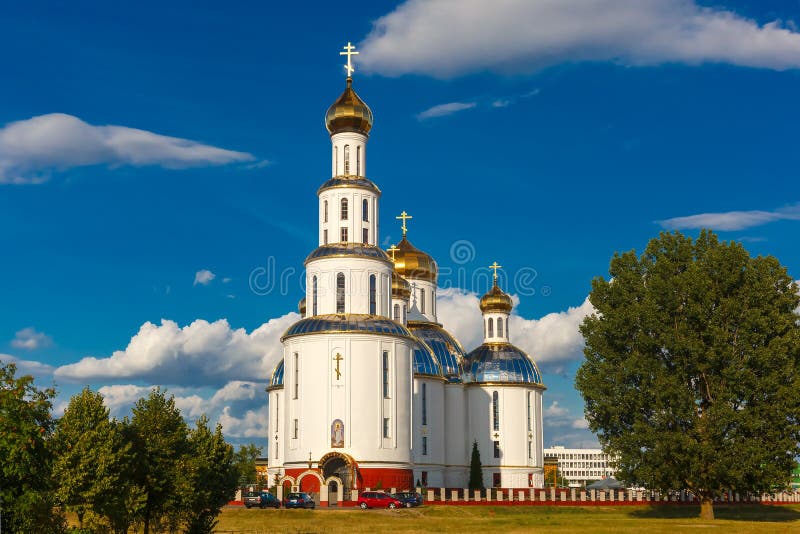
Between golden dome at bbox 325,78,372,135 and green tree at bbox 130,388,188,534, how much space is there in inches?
1387

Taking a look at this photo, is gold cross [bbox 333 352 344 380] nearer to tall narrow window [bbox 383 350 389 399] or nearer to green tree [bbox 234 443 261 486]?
tall narrow window [bbox 383 350 389 399]

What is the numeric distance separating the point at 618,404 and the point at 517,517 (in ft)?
26.3

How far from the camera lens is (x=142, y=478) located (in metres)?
30.4

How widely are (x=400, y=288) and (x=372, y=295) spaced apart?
44.6 ft

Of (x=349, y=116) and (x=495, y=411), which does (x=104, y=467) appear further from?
(x=495, y=411)

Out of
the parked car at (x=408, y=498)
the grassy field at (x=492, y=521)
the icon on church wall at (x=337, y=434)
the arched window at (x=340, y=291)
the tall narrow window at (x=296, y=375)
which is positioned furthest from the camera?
the arched window at (x=340, y=291)

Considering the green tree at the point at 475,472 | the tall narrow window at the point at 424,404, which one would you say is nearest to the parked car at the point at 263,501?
the tall narrow window at the point at 424,404

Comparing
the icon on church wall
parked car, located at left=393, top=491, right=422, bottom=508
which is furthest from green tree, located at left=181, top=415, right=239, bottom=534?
the icon on church wall

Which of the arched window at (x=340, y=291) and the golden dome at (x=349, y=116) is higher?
the golden dome at (x=349, y=116)

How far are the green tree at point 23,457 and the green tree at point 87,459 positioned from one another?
6.56 feet

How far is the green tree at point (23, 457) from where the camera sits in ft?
75.3

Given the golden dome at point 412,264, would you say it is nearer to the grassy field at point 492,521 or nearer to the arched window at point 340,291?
→ the arched window at point 340,291

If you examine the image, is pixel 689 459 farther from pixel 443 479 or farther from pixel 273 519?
pixel 443 479

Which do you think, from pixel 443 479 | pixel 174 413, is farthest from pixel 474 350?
pixel 174 413
